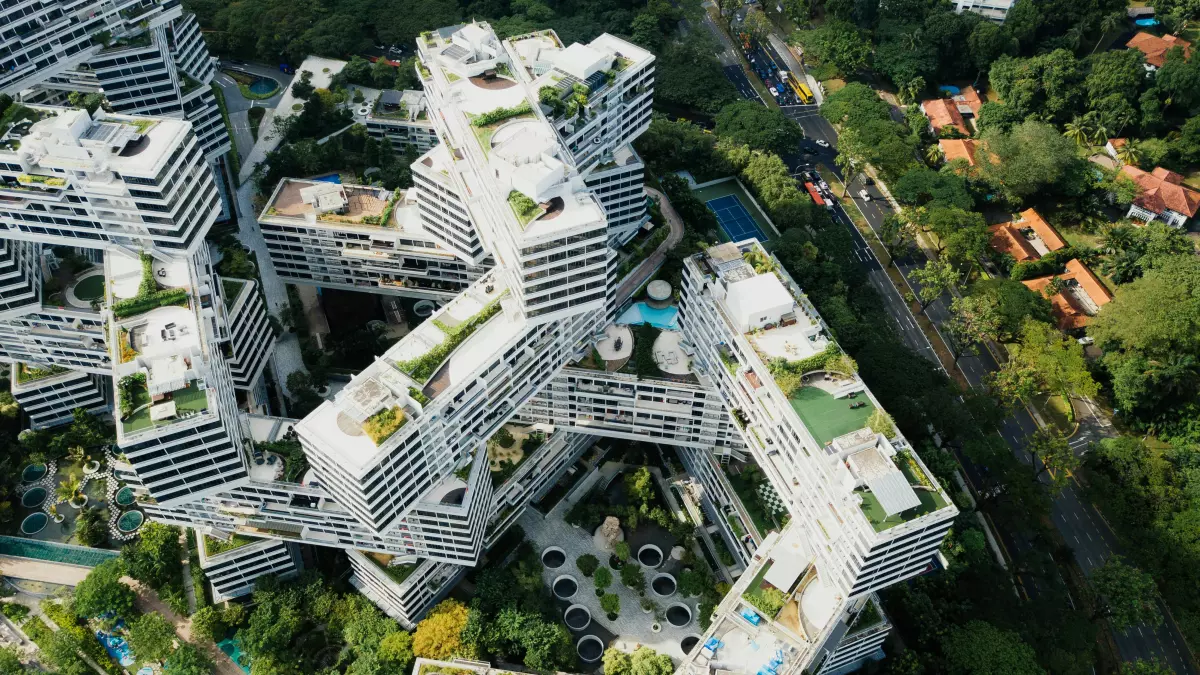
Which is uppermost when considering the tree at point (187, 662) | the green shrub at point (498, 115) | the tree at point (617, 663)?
the green shrub at point (498, 115)

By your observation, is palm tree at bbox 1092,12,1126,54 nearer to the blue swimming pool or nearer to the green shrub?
the blue swimming pool

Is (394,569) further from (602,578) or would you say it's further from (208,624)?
(602,578)

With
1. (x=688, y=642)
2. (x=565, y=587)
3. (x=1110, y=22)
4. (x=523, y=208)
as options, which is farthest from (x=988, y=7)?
(x=565, y=587)

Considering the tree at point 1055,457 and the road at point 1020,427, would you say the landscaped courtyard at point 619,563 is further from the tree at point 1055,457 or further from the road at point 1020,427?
the tree at point 1055,457

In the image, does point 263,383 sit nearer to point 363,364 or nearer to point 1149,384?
point 363,364

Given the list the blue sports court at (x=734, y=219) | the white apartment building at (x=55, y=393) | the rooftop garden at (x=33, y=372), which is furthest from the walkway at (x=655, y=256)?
the rooftop garden at (x=33, y=372)

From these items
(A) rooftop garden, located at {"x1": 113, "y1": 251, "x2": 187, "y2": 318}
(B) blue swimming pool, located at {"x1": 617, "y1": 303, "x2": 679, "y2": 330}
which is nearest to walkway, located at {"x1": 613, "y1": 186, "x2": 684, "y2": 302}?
(B) blue swimming pool, located at {"x1": 617, "y1": 303, "x2": 679, "y2": 330}
